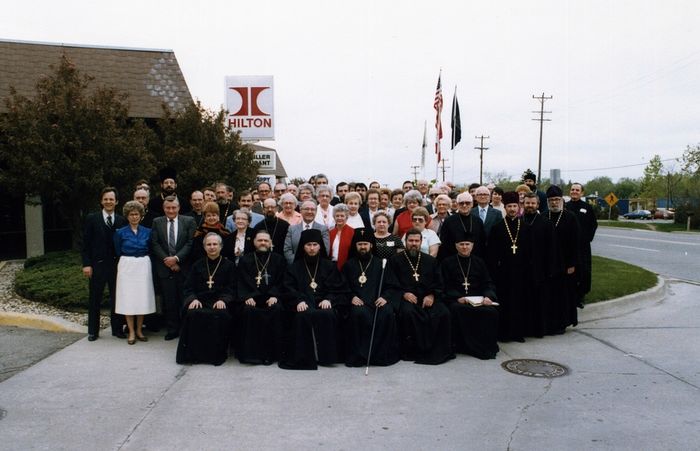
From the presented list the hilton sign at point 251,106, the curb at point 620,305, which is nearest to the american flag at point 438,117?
the hilton sign at point 251,106

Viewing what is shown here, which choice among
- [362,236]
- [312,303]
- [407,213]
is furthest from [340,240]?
[407,213]

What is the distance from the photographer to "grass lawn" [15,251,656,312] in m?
8.93

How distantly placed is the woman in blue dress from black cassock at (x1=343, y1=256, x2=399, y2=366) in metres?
2.61

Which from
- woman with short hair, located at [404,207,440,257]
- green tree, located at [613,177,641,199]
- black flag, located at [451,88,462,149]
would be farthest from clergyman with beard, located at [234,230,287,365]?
green tree, located at [613,177,641,199]

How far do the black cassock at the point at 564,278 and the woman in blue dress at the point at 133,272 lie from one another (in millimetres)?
5334

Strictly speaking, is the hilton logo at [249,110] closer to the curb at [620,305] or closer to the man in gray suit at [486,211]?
the man in gray suit at [486,211]

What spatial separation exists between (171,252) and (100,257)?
0.94m

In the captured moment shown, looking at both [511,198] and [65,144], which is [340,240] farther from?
[65,144]

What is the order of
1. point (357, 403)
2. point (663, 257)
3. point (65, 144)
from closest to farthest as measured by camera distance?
point (357, 403) → point (65, 144) → point (663, 257)

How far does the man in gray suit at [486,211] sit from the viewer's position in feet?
26.3

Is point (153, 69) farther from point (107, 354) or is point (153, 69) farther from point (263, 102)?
point (107, 354)

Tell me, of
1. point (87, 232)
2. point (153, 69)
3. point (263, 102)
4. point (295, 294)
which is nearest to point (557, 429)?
point (295, 294)

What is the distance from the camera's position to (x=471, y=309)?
22.0ft

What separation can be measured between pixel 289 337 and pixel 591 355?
138 inches
